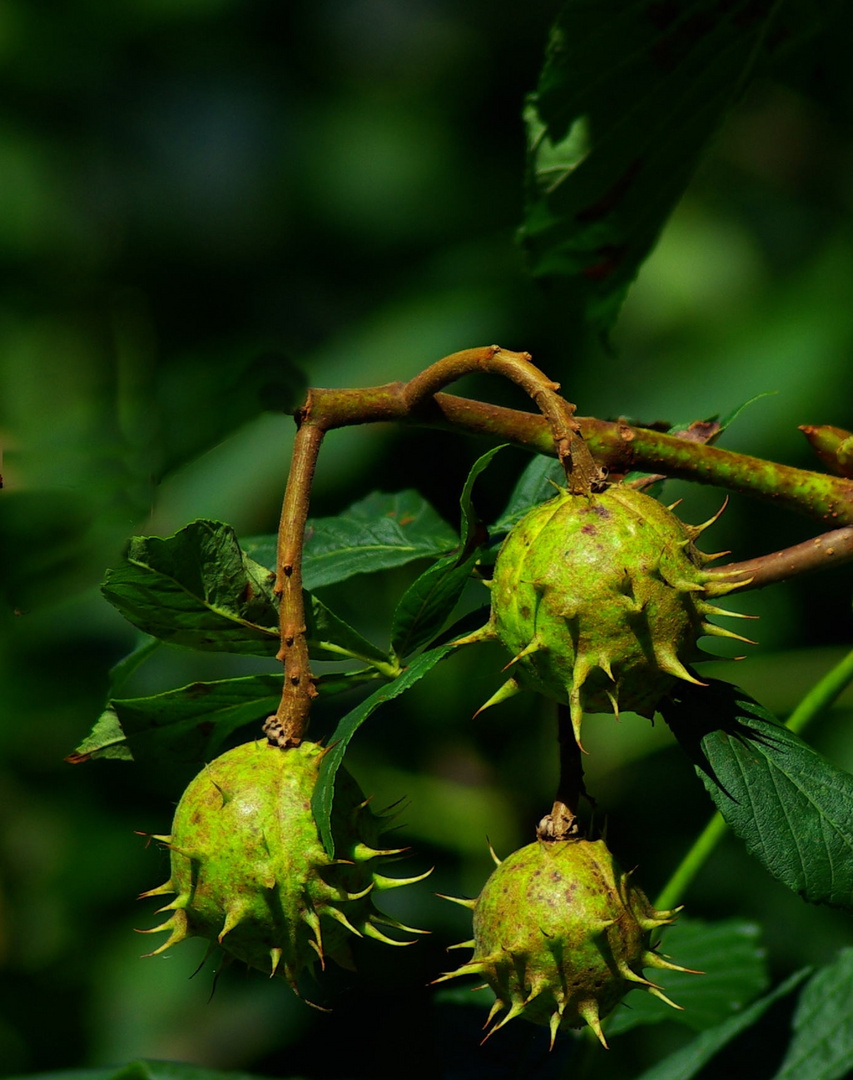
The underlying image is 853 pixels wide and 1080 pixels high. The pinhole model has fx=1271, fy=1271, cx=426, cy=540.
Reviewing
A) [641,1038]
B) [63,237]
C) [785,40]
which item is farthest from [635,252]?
[63,237]

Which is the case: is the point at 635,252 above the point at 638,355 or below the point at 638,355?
above

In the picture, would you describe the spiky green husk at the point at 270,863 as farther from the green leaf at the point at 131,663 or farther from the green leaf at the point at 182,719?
the green leaf at the point at 131,663

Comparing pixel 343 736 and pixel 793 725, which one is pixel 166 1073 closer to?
pixel 343 736

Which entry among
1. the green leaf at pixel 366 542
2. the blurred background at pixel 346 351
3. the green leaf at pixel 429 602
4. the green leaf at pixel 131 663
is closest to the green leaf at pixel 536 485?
the green leaf at pixel 366 542

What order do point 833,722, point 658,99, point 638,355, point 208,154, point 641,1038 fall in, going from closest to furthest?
point 658,99 < point 641,1038 < point 833,722 < point 638,355 < point 208,154

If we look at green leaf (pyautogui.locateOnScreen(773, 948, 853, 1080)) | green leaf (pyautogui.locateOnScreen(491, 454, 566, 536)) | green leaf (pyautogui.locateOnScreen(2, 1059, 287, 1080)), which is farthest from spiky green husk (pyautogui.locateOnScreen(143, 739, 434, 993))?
green leaf (pyautogui.locateOnScreen(773, 948, 853, 1080))

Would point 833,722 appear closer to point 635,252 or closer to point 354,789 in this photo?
point 635,252
